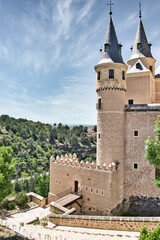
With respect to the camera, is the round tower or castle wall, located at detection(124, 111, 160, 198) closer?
castle wall, located at detection(124, 111, 160, 198)

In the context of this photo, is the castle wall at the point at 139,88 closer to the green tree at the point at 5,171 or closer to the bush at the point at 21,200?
the green tree at the point at 5,171

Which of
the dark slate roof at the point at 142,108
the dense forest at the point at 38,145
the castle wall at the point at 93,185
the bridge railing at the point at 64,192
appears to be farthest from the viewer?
the dense forest at the point at 38,145

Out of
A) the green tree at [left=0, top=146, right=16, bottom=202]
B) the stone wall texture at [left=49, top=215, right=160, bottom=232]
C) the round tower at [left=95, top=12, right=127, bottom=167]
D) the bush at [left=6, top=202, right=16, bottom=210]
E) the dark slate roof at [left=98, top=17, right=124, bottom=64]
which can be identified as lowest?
the bush at [left=6, top=202, right=16, bottom=210]

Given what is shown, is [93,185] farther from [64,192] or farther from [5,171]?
[5,171]

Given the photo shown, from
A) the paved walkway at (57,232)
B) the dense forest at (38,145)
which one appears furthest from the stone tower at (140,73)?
the dense forest at (38,145)

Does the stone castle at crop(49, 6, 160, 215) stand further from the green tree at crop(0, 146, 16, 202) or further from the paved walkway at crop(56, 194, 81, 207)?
the green tree at crop(0, 146, 16, 202)

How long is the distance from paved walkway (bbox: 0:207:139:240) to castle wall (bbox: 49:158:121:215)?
3586 millimetres

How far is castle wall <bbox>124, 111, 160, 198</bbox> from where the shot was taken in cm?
1831

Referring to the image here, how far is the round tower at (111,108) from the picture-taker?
19.0 metres

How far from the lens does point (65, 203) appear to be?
17.2 m

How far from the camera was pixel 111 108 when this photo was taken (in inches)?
754

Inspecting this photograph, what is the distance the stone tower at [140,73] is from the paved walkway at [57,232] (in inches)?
568

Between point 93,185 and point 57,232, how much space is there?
598cm

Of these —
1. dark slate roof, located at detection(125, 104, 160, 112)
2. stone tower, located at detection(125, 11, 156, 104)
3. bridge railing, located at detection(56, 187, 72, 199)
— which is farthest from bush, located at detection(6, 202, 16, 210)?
stone tower, located at detection(125, 11, 156, 104)
